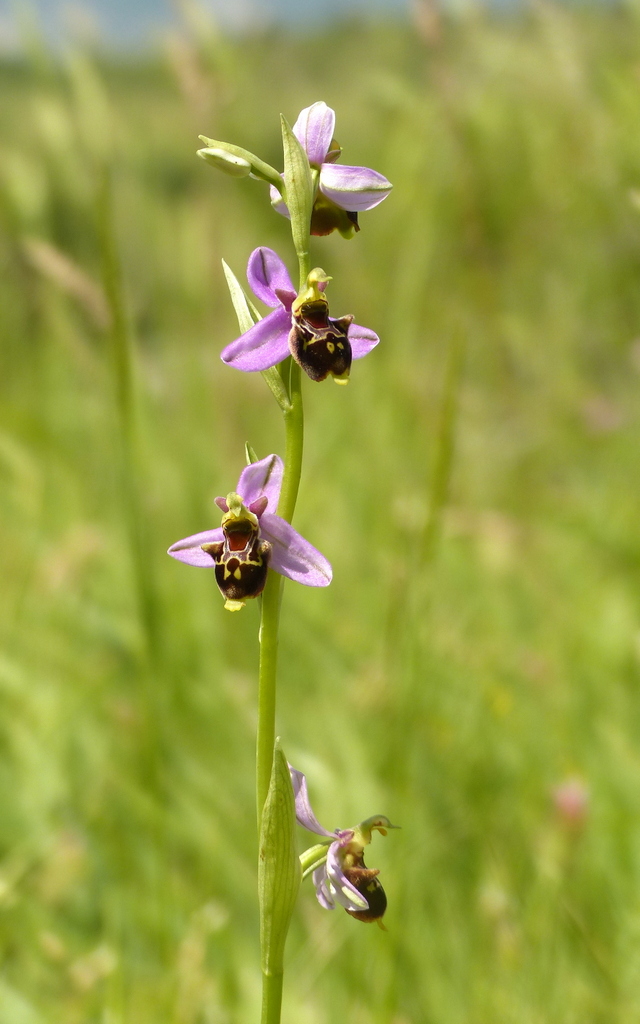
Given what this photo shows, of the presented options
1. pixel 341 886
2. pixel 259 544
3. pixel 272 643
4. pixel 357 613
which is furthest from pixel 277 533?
pixel 357 613

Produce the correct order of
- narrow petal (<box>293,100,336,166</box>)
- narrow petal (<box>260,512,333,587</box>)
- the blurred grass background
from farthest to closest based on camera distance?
the blurred grass background → narrow petal (<box>293,100,336,166</box>) → narrow petal (<box>260,512,333,587</box>)

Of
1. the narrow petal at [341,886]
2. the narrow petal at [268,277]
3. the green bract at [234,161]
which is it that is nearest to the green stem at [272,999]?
the narrow petal at [341,886]

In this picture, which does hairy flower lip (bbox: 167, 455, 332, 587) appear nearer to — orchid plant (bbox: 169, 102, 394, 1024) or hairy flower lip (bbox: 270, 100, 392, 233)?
orchid plant (bbox: 169, 102, 394, 1024)

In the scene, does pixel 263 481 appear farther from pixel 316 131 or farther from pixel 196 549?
pixel 316 131

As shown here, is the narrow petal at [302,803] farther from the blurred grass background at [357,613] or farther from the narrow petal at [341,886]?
the blurred grass background at [357,613]

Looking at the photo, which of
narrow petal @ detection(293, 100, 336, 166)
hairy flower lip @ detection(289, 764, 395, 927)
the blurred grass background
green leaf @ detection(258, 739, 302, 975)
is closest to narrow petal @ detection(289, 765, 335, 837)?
hairy flower lip @ detection(289, 764, 395, 927)

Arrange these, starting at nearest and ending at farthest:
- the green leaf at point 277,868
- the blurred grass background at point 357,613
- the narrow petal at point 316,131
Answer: the green leaf at point 277,868
the narrow petal at point 316,131
the blurred grass background at point 357,613

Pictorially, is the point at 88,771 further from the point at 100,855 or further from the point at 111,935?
the point at 111,935
